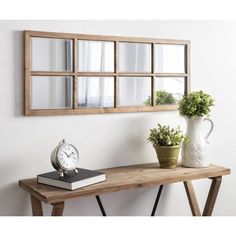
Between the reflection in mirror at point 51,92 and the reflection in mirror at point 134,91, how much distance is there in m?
0.30

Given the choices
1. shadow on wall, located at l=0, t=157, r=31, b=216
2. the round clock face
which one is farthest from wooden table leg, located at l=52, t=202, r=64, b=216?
shadow on wall, located at l=0, t=157, r=31, b=216

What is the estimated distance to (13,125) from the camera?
173 centimetres

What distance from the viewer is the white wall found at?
5.64ft

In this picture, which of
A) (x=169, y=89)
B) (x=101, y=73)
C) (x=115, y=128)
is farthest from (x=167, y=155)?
(x=101, y=73)

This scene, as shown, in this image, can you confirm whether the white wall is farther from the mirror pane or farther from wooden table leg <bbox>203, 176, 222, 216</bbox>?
wooden table leg <bbox>203, 176, 222, 216</bbox>

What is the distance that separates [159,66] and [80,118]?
548mm

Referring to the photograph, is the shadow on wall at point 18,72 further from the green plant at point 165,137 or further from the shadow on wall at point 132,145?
the green plant at point 165,137

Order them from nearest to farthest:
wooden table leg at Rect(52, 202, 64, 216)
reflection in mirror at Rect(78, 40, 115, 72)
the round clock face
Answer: wooden table leg at Rect(52, 202, 64, 216) < the round clock face < reflection in mirror at Rect(78, 40, 115, 72)

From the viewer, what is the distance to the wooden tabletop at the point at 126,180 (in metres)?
1.52

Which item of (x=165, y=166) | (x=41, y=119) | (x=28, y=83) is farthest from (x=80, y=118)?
(x=165, y=166)

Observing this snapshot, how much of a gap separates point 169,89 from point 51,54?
71 centimetres

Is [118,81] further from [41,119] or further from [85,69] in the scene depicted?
[41,119]

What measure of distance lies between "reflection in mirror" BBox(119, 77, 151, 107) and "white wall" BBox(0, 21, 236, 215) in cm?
8

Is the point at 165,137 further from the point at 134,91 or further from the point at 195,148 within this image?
the point at 134,91
